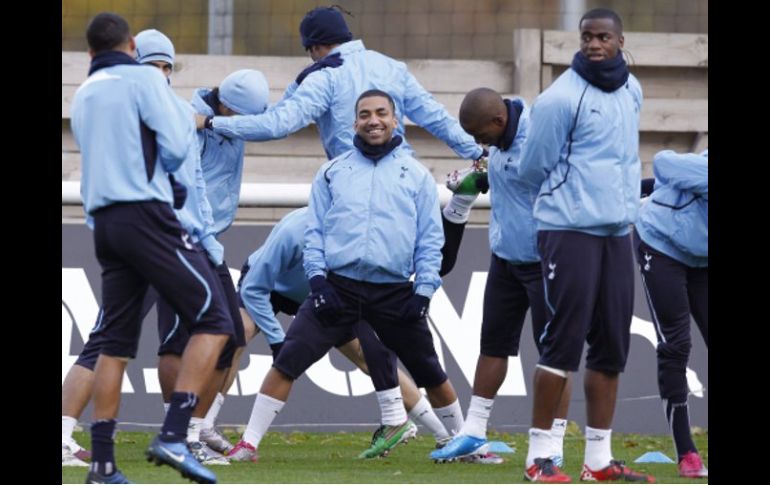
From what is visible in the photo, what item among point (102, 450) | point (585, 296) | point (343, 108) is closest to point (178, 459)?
point (102, 450)

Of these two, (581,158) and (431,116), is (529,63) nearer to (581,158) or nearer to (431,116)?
(431,116)

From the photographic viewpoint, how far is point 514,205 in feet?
28.4

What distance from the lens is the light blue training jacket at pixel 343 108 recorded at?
9.52 m

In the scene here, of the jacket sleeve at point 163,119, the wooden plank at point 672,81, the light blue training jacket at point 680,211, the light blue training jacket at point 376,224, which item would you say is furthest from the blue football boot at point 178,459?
the wooden plank at point 672,81

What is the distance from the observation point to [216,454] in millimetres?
9008

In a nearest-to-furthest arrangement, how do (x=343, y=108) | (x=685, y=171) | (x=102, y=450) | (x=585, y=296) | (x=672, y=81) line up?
(x=102, y=450) < (x=585, y=296) < (x=685, y=171) < (x=343, y=108) < (x=672, y=81)

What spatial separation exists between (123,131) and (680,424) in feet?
10.6

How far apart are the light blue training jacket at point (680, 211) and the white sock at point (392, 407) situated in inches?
63.0

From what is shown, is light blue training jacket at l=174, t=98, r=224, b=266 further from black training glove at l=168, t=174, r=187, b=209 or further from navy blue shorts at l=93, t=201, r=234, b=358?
navy blue shorts at l=93, t=201, r=234, b=358

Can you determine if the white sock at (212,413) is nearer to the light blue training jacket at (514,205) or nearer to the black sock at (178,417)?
the light blue training jacket at (514,205)

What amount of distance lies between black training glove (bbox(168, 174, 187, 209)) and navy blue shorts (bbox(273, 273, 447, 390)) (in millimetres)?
1562

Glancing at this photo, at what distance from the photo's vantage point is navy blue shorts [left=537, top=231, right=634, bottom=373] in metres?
7.64

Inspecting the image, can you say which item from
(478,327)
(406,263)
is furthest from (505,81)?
(406,263)

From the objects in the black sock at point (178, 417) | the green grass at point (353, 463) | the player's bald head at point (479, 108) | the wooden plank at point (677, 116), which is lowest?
the green grass at point (353, 463)
